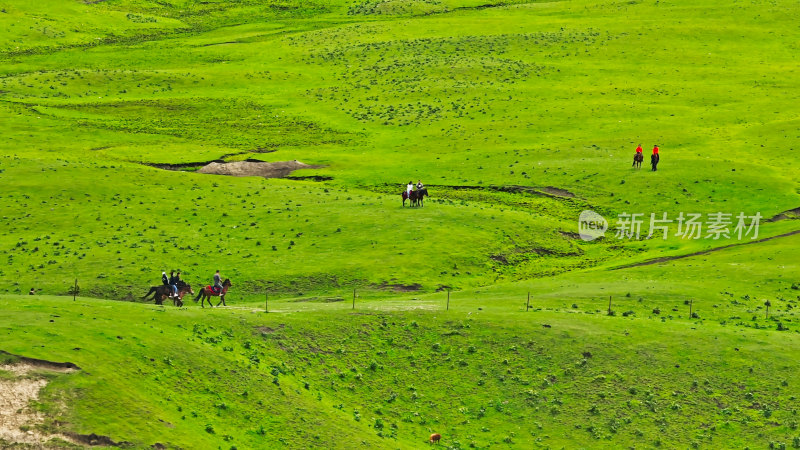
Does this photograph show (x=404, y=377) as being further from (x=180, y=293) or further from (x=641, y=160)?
(x=641, y=160)

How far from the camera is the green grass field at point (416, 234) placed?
4119 centimetres

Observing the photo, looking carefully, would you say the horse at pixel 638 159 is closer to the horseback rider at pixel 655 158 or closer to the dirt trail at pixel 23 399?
the horseback rider at pixel 655 158

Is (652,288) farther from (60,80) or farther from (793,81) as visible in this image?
(60,80)

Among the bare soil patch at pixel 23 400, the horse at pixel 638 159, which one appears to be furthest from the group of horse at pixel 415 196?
the bare soil patch at pixel 23 400

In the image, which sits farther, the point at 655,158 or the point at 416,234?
the point at 655,158

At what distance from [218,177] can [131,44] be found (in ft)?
282

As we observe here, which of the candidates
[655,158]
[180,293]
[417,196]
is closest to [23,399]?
[180,293]

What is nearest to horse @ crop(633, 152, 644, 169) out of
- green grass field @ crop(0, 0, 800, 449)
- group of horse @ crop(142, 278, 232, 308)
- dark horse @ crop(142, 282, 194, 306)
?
green grass field @ crop(0, 0, 800, 449)

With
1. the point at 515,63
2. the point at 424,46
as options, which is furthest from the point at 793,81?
the point at 424,46

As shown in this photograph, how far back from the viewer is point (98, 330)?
127 ft

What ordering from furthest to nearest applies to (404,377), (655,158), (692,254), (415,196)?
1. (655,158)
2. (415,196)
3. (692,254)
4. (404,377)

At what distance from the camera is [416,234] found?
235 feet

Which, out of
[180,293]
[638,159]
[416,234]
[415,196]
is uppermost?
[638,159]

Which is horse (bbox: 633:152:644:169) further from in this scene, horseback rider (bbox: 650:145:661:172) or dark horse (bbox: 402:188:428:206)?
dark horse (bbox: 402:188:428:206)
